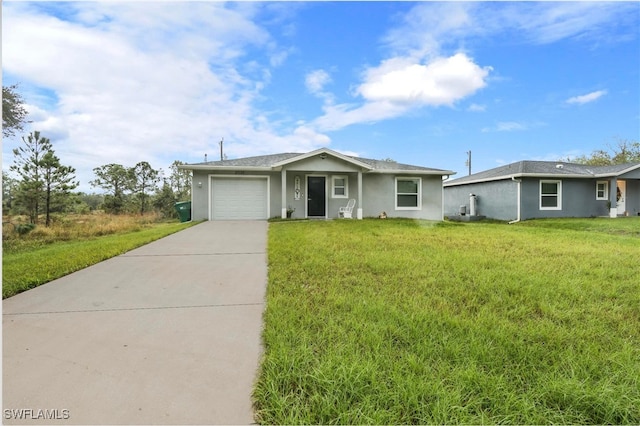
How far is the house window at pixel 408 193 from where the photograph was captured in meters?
14.8

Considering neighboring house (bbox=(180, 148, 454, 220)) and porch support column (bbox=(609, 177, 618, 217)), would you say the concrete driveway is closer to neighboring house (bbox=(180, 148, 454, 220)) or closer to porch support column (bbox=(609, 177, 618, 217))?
neighboring house (bbox=(180, 148, 454, 220))

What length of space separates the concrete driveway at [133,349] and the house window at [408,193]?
11643mm

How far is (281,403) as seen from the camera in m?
1.64

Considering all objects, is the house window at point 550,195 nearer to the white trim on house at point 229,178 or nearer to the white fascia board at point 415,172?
the white fascia board at point 415,172

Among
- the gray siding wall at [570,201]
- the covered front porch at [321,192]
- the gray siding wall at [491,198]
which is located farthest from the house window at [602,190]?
the covered front porch at [321,192]

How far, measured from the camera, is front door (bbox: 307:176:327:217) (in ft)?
46.2

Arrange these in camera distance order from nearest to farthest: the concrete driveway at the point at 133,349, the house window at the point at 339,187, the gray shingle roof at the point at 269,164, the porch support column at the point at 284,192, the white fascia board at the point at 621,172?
the concrete driveway at the point at 133,349 → the porch support column at the point at 284,192 → the gray shingle roof at the point at 269,164 → the house window at the point at 339,187 → the white fascia board at the point at 621,172

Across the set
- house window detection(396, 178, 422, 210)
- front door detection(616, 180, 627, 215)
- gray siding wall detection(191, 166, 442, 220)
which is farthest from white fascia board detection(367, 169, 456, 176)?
front door detection(616, 180, 627, 215)

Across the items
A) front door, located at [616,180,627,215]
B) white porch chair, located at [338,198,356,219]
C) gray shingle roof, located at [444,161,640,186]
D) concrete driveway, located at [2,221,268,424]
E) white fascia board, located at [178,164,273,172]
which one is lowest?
concrete driveway, located at [2,221,268,424]

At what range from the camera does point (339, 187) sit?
563 inches

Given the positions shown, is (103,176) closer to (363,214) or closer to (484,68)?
(363,214)

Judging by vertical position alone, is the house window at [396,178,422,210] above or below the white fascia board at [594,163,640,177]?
below

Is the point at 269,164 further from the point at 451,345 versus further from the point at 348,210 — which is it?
the point at 451,345

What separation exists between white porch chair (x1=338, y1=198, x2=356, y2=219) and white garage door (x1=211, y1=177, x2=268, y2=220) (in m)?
3.44
